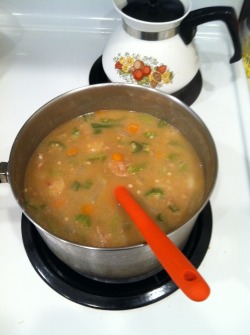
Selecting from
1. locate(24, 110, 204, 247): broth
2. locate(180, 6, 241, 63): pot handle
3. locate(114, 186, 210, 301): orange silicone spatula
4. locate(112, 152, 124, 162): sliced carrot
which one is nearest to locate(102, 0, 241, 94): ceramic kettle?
locate(180, 6, 241, 63): pot handle

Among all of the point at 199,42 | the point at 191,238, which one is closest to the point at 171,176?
the point at 191,238

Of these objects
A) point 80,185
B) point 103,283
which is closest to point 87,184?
point 80,185

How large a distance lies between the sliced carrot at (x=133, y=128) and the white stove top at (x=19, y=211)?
0.62ft

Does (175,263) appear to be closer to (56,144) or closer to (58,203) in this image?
(58,203)

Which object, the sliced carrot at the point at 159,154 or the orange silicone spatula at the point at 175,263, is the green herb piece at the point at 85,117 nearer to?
the sliced carrot at the point at 159,154

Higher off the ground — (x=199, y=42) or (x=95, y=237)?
(x=199, y=42)

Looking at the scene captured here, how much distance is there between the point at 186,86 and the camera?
1073 millimetres

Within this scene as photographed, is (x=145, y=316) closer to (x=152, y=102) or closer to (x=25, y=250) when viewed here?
(x=25, y=250)

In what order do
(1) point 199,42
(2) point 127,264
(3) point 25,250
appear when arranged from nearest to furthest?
(2) point 127,264 → (3) point 25,250 → (1) point 199,42

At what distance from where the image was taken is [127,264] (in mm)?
722

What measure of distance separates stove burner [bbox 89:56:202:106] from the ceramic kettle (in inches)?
1.5

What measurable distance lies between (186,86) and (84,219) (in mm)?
494

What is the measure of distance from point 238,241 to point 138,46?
0.53m

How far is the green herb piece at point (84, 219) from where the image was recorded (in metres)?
0.81
